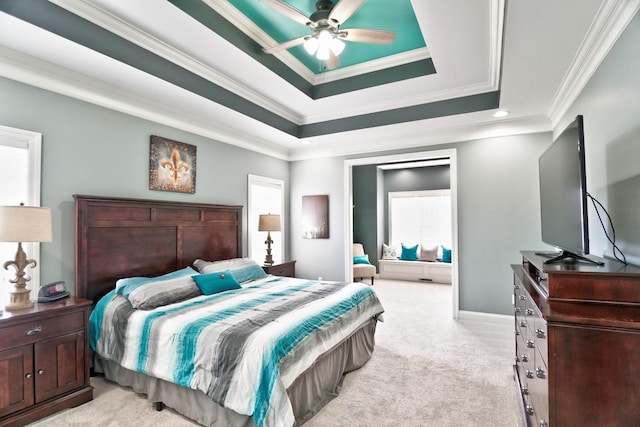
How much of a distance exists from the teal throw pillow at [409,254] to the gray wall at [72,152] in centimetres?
551

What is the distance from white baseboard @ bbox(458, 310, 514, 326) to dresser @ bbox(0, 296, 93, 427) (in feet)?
14.1

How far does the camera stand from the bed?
1.94 meters

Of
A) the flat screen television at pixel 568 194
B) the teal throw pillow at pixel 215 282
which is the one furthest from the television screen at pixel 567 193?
the teal throw pillow at pixel 215 282

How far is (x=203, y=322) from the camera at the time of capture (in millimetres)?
2242

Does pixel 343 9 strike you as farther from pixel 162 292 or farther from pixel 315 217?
pixel 315 217

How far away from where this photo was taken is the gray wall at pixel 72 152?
2.60m

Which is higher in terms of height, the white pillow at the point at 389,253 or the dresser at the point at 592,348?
the dresser at the point at 592,348

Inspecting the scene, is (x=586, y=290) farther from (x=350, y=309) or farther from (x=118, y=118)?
(x=118, y=118)

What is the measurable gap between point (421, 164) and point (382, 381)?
6.05m

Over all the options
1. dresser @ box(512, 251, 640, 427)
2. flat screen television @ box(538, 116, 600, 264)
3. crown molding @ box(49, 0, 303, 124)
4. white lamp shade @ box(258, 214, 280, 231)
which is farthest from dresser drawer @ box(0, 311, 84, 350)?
flat screen television @ box(538, 116, 600, 264)

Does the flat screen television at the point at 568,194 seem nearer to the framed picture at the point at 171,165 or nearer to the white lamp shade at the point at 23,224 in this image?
the white lamp shade at the point at 23,224

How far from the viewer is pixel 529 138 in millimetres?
4109

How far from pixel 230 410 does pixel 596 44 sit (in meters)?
3.49

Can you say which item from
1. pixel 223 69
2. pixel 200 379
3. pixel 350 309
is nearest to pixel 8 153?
pixel 223 69
